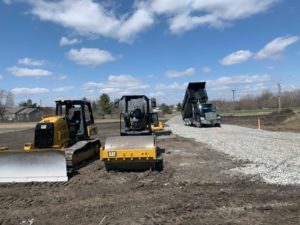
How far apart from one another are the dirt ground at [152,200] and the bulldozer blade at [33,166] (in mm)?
387

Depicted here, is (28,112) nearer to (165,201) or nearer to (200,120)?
(200,120)

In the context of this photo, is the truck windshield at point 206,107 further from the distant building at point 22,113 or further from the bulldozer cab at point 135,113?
the distant building at point 22,113

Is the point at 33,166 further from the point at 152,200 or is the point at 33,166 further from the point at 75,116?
the point at 152,200

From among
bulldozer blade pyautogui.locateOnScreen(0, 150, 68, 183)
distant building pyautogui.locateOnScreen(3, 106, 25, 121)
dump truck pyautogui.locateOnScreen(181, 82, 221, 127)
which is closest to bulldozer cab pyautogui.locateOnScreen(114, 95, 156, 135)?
bulldozer blade pyautogui.locateOnScreen(0, 150, 68, 183)

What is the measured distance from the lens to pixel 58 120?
39.7 feet

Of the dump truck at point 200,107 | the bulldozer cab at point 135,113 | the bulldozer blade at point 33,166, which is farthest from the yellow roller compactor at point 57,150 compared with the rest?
the dump truck at point 200,107

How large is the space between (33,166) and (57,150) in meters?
0.81

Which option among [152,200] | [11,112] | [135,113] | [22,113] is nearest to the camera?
[152,200]

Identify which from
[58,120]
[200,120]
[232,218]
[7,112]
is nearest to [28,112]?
[7,112]

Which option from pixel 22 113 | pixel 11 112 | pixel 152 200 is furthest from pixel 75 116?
pixel 11 112

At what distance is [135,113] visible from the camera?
49.9 ft

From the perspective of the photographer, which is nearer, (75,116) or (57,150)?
(57,150)

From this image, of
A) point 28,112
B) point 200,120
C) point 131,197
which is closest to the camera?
point 131,197

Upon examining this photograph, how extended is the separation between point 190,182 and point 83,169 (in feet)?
12.7
